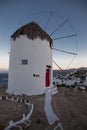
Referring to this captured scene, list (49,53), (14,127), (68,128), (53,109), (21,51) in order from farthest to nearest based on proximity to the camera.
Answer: (49,53)
(21,51)
(53,109)
(68,128)
(14,127)

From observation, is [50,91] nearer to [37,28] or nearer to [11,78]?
[11,78]

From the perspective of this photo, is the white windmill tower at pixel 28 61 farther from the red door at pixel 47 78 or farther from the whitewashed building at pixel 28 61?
the red door at pixel 47 78

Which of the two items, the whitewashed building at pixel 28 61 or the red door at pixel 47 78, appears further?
the red door at pixel 47 78

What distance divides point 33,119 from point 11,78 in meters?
7.89

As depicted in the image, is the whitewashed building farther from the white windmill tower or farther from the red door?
the red door

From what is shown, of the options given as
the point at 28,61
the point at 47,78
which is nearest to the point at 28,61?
the point at 28,61

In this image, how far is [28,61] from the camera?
14109 millimetres

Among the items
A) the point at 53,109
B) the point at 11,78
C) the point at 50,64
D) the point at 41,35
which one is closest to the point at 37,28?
the point at 41,35

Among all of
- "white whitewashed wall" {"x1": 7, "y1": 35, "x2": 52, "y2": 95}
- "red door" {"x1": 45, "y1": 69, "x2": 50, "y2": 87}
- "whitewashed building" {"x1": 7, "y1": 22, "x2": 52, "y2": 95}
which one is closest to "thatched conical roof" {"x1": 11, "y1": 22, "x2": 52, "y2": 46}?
"whitewashed building" {"x1": 7, "y1": 22, "x2": 52, "y2": 95}

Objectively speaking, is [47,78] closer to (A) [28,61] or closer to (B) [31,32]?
(A) [28,61]

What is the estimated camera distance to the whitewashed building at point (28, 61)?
14.0m

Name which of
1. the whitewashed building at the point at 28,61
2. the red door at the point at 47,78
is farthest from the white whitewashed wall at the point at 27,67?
the red door at the point at 47,78

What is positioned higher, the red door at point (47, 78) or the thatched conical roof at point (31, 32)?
the thatched conical roof at point (31, 32)

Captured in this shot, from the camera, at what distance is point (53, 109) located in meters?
9.38
